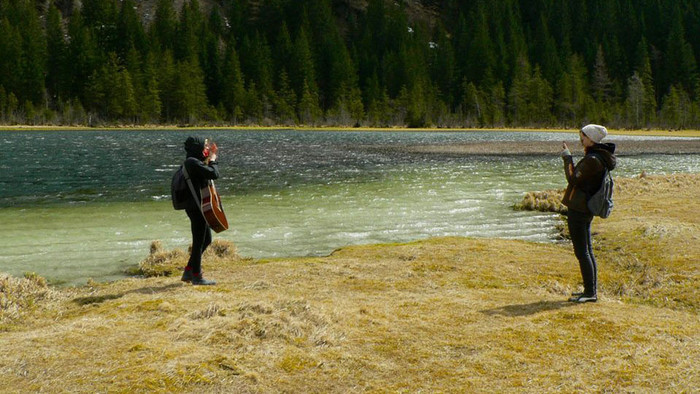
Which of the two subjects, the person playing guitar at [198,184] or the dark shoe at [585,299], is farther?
the person playing guitar at [198,184]

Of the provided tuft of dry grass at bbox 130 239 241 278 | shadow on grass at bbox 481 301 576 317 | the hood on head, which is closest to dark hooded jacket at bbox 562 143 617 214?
shadow on grass at bbox 481 301 576 317

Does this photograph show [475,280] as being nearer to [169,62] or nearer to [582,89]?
[169,62]

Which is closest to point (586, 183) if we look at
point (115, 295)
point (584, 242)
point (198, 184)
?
point (584, 242)

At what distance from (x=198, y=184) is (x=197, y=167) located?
378mm

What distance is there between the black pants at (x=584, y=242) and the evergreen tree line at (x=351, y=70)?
125459 millimetres

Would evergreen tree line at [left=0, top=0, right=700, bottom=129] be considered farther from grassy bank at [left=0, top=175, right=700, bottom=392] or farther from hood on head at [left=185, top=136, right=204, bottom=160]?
grassy bank at [left=0, top=175, right=700, bottom=392]

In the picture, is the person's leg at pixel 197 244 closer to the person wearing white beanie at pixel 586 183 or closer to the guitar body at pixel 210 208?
the guitar body at pixel 210 208

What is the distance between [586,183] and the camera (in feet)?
27.7

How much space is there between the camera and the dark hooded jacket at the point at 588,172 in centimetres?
833

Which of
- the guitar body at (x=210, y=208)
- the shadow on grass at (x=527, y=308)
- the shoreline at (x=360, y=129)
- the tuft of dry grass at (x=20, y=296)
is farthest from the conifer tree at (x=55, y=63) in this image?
the shadow on grass at (x=527, y=308)

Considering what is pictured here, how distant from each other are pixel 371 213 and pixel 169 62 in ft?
427

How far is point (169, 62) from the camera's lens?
5448 inches

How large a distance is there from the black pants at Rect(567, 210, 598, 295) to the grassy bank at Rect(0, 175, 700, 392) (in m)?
0.36

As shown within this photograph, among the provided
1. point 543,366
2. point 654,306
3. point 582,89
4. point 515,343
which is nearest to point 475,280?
point 654,306
